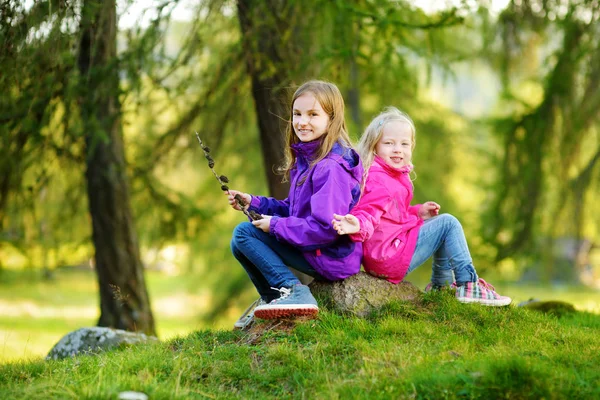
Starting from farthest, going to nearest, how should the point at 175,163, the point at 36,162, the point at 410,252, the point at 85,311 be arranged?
1. the point at 85,311
2. the point at 175,163
3. the point at 36,162
4. the point at 410,252

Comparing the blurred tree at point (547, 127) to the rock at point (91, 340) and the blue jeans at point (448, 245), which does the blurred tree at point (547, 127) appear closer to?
the blue jeans at point (448, 245)

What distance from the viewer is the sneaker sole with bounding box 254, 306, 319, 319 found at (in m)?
4.23

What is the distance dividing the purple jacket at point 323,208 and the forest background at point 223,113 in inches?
62.2

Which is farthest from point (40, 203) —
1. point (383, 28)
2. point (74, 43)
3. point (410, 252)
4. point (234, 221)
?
point (234, 221)

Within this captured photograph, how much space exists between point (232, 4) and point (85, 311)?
1800cm

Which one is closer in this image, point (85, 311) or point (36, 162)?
point (36, 162)

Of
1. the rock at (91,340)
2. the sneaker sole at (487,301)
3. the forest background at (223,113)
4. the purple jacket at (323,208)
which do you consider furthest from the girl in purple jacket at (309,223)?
the rock at (91,340)

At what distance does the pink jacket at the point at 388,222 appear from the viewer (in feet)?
14.8

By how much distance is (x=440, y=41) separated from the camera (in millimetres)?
9125

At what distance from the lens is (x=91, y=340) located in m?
5.76

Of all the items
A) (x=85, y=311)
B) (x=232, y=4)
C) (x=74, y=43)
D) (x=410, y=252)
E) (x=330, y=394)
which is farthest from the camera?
(x=85, y=311)

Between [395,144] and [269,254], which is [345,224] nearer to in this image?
[269,254]

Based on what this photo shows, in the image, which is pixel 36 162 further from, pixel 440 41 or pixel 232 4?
pixel 440 41

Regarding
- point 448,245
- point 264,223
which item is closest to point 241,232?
point 264,223
